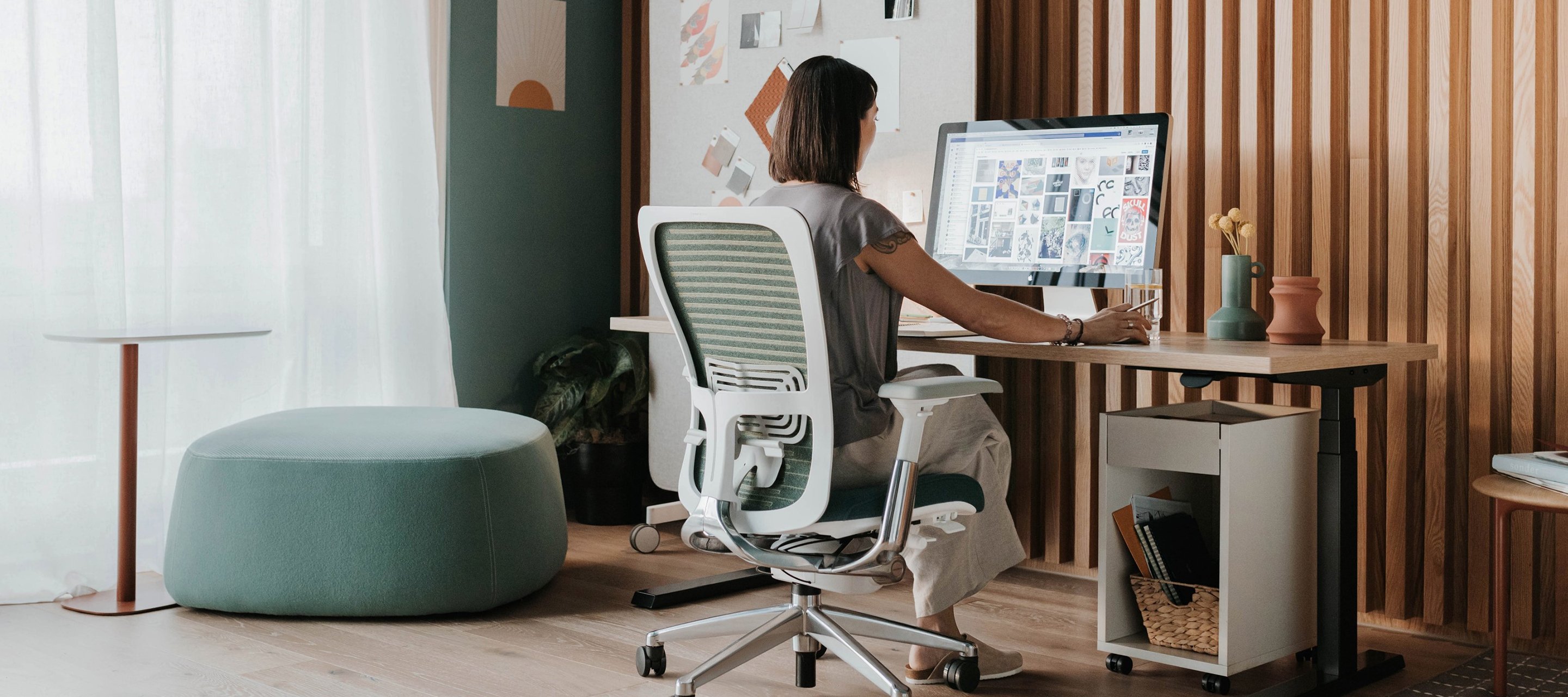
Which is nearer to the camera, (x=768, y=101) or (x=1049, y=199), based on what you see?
(x=1049, y=199)

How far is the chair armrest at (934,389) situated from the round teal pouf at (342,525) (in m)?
1.16

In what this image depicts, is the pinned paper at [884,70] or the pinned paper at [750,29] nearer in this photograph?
the pinned paper at [884,70]

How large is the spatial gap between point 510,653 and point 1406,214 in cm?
198

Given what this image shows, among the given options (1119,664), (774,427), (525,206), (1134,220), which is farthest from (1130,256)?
(525,206)

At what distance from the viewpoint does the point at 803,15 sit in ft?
11.8

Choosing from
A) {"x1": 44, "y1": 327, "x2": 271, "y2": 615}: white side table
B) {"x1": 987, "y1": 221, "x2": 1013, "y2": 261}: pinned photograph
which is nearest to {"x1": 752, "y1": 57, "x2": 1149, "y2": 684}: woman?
{"x1": 987, "y1": 221, "x2": 1013, "y2": 261}: pinned photograph

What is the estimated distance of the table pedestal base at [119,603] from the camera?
288 centimetres

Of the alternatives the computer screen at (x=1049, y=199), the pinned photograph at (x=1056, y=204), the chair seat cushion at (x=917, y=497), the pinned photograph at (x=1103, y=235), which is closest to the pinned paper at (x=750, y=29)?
the computer screen at (x=1049, y=199)

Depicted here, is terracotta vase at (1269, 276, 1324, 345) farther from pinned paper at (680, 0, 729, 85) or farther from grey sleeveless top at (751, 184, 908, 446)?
pinned paper at (680, 0, 729, 85)

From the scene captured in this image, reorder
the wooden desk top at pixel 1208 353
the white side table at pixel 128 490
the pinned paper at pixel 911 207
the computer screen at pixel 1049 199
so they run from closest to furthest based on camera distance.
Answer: the wooden desk top at pixel 1208 353 < the computer screen at pixel 1049 199 < the white side table at pixel 128 490 < the pinned paper at pixel 911 207

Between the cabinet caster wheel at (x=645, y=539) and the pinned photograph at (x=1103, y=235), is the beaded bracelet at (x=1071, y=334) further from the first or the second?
the cabinet caster wheel at (x=645, y=539)

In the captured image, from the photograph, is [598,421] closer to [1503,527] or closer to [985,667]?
[985,667]

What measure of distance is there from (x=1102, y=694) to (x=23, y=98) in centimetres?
258

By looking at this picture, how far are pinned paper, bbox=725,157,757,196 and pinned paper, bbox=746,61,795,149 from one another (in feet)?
0.26
